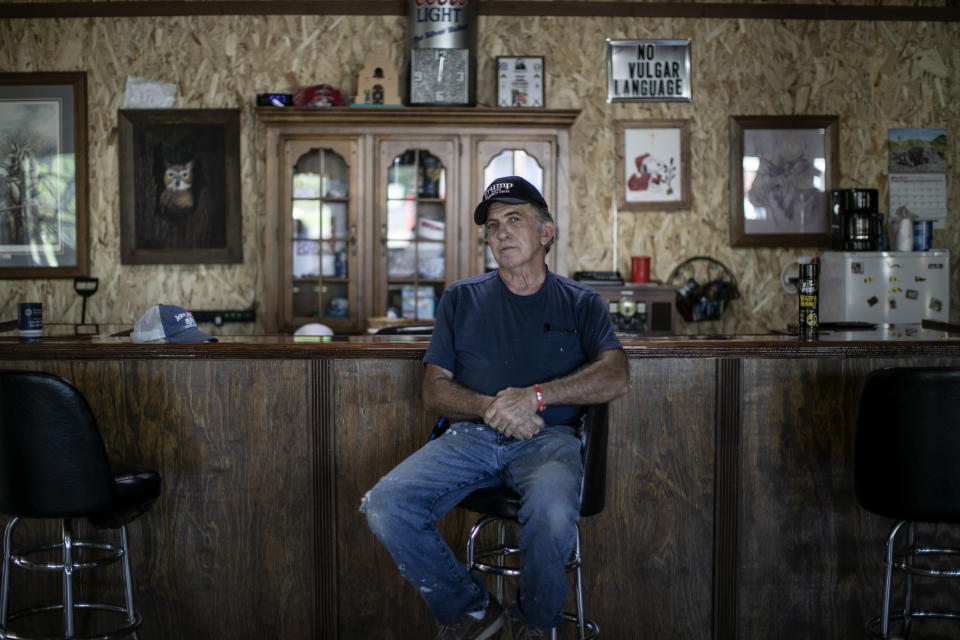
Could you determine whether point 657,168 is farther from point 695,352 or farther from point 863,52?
point 695,352

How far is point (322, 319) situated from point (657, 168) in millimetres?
2333

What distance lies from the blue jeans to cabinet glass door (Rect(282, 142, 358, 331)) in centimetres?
302

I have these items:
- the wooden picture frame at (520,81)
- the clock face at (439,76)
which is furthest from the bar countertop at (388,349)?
the wooden picture frame at (520,81)

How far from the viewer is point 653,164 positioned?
5.74 meters

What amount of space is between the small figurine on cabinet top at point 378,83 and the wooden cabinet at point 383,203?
217 mm

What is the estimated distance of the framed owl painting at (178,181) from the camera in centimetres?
565

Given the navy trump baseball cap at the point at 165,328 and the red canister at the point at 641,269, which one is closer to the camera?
the navy trump baseball cap at the point at 165,328

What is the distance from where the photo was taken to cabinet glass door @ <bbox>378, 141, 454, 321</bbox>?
527cm

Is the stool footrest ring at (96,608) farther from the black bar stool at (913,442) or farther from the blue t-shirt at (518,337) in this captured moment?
the black bar stool at (913,442)

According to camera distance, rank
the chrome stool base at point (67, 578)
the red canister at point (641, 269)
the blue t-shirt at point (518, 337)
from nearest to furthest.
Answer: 1. the chrome stool base at point (67, 578)
2. the blue t-shirt at point (518, 337)
3. the red canister at point (641, 269)

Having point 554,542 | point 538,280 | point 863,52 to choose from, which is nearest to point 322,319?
point 538,280

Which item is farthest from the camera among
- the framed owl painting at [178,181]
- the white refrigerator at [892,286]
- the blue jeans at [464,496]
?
the framed owl painting at [178,181]

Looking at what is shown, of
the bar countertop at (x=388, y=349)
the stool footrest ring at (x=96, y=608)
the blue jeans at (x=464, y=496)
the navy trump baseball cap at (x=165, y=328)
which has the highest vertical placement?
the navy trump baseball cap at (x=165, y=328)

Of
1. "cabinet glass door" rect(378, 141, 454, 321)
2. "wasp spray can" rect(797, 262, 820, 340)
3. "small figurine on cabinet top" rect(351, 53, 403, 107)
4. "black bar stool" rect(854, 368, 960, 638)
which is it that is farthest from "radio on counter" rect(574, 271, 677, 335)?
"black bar stool" rect(854, 368, 960, 638)
